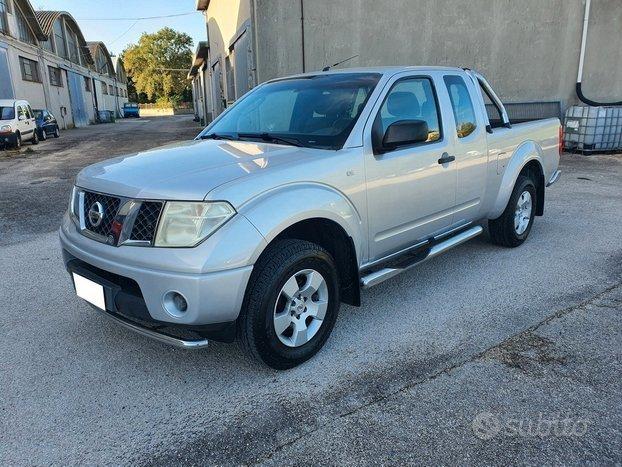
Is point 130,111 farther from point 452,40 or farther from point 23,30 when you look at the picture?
point 452,40

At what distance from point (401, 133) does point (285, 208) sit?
3.50 ft

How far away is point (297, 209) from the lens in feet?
9.21

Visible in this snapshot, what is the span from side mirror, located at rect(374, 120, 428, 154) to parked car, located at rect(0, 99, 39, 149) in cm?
1839

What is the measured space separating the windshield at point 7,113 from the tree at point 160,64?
6040cm

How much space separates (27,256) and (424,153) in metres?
4.51

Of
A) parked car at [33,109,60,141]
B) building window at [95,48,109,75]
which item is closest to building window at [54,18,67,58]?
building window at [95,48,109,75]

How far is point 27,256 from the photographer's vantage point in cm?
543

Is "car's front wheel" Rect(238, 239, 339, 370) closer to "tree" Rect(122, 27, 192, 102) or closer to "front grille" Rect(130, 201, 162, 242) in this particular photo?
"front grille" Rect(130, 201, 162, 242)

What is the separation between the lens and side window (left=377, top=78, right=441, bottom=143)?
3619 mm

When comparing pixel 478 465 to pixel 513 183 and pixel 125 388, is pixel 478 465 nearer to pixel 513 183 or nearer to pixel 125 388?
pixel 125 388

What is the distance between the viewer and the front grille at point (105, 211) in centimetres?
278

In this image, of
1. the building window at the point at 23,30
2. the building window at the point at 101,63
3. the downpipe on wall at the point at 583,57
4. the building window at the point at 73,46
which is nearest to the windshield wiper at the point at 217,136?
the downpipe on wall at the point at 583,57

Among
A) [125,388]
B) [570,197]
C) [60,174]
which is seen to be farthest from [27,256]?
[570,197]

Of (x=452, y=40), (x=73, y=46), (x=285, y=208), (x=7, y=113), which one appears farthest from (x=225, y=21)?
(x=73, y=46)
